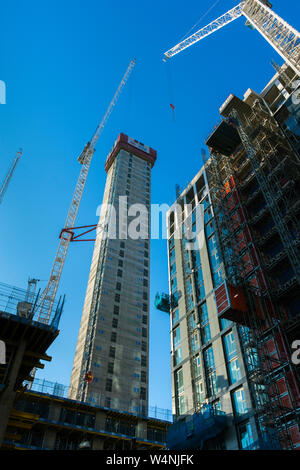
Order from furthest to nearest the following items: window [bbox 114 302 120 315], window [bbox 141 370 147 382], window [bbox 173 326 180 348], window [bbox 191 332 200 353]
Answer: window [bbox 114 302 120 315] → window [bbox 141 370 147 382] → window [bbox 173 326 180 348] → window [bbox 191 332 200 353]

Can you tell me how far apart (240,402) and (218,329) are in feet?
32.9

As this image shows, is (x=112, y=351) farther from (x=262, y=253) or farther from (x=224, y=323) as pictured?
(x=262, y=253)

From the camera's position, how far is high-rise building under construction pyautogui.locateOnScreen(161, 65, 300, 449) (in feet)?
127

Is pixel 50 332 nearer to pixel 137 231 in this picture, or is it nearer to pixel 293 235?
pixel 293 235

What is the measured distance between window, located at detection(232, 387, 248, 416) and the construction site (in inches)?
7.0

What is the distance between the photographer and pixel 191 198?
73750 mm

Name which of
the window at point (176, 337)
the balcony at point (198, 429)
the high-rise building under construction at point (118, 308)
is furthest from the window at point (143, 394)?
the balcony at point (198, 429)

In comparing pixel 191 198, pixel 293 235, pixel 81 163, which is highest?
pixel 81 163

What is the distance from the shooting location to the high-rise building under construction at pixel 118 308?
80750 mm

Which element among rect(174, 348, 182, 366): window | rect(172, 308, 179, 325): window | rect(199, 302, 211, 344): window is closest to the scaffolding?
rect(199, 302, 211, 344): window

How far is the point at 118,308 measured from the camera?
95.0 metres

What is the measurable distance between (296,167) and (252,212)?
913 cm

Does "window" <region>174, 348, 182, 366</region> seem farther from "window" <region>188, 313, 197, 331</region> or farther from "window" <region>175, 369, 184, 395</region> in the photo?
"window" <region>188, 313, 197, 331</region>

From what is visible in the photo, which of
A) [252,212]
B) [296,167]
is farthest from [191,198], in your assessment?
Result: [296,167]
